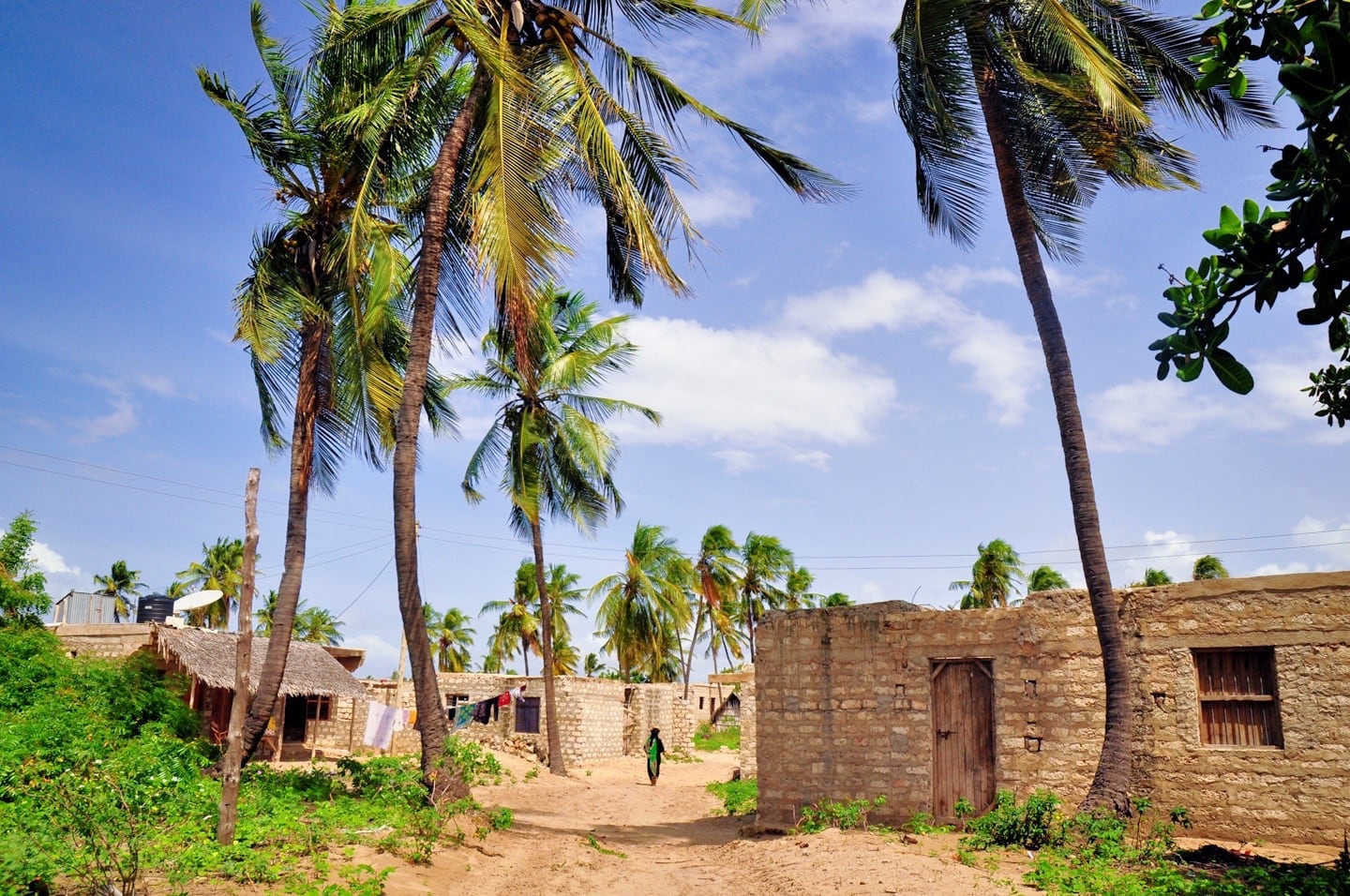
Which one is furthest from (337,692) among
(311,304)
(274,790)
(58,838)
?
(58,838)

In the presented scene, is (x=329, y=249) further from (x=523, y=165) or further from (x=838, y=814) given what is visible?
(x=838, y=814)

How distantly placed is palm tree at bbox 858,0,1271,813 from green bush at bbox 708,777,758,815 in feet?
21.7

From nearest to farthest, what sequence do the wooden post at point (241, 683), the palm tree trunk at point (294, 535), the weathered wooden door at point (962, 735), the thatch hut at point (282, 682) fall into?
the wooden post at point (241, 683)
the weathered wooden door at point (962, 735)
the palm tree trunk at point (294, 535)
the thatch hut at point (282, 682)

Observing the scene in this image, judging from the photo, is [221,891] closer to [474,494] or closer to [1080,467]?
[1080,467]

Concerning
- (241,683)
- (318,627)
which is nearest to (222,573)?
(318,627)

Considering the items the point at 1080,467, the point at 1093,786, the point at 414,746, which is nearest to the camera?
the point at 1093,786

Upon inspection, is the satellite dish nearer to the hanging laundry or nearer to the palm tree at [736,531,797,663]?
the hanging laundry

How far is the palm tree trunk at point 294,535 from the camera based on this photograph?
47.0 ft

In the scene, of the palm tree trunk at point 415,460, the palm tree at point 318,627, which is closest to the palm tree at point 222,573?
the palm tree at point 318,627

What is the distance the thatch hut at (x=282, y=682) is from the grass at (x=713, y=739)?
14785 mm

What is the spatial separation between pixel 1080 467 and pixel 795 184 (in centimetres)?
508

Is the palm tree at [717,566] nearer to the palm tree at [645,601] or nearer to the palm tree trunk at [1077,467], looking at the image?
the palm tree at [645,601]

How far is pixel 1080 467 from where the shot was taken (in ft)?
37.6

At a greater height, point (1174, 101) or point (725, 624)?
point (1174, 101)
